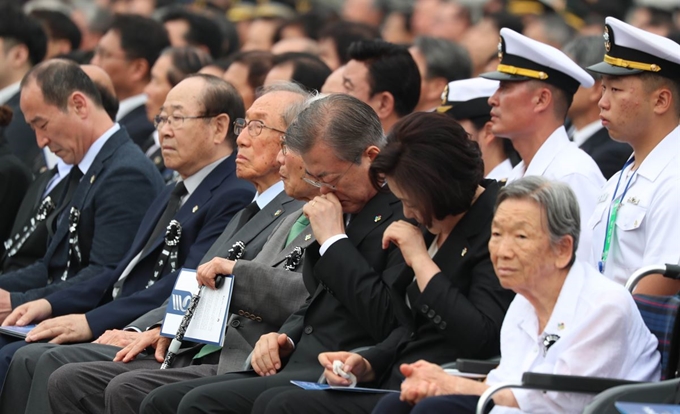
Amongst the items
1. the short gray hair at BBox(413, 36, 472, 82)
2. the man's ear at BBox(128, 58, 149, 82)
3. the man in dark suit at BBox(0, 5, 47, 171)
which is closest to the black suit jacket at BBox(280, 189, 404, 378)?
the short gray hair at BBox(413, 36, 472, 82)

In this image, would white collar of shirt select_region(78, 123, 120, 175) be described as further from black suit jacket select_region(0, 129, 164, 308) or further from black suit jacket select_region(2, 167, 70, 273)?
black suit jacket select_region(2, 167, 70, 273)

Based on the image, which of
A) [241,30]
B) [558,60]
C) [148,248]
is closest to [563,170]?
[558,60]

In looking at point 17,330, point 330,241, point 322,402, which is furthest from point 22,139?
point 322,402

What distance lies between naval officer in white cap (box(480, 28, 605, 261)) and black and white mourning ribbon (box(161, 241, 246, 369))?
1.32m

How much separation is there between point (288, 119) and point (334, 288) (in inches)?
55.5

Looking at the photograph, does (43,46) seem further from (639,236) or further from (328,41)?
(639,236)

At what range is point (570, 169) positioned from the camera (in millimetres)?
5523

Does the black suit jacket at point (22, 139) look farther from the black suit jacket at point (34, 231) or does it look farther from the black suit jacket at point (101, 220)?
the black suit jacket at point (101, 220)

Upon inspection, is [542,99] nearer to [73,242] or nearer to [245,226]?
[245,226]

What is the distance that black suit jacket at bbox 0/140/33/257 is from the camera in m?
8.00

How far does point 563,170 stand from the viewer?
554 centimetres

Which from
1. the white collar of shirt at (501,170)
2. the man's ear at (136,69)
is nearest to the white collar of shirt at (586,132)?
the white collar of shirt at (501,170)

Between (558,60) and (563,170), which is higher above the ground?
(558,60)

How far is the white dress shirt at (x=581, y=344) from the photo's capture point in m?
3.98
